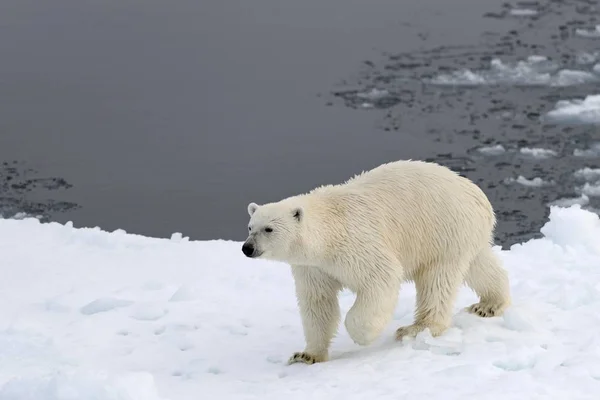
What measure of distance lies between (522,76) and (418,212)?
13.7 metres

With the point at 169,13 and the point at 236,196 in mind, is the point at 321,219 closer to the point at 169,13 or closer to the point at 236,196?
the point at 236,196

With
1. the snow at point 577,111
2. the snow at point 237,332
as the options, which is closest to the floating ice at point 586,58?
the snow at point 577,111

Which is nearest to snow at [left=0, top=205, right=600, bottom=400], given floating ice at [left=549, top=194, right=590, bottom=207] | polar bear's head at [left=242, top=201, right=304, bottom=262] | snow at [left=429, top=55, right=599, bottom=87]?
polar bear's head at [left=242, top=201, right=304, bottom=262]

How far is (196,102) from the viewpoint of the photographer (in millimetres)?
18797

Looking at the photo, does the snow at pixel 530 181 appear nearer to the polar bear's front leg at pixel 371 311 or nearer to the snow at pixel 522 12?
the polar bear's front leg at pixel 371 311

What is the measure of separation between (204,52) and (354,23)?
13.1 feet

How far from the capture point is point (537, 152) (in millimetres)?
15281

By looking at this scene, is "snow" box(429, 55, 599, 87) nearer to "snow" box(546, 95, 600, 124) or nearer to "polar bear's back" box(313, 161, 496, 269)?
"snow" box(546, 95, 600, 124)

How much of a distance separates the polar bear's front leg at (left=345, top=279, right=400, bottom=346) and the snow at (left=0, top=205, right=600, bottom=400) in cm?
18

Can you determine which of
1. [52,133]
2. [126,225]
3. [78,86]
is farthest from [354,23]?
[126,225]

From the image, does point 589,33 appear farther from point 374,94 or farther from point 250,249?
point 250,249

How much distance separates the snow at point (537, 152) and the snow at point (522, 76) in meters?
3.54

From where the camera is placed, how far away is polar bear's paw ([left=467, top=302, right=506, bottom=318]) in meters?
6.49

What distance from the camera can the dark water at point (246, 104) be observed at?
14461mm
